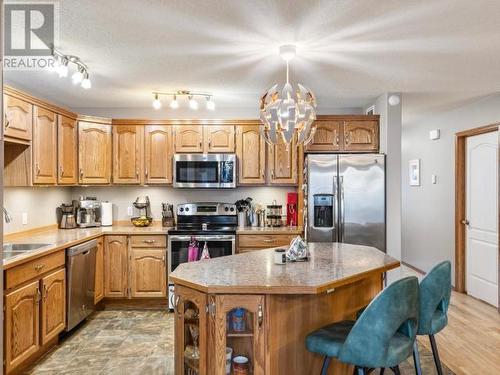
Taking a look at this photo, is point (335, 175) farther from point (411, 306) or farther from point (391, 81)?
point (411, 306)

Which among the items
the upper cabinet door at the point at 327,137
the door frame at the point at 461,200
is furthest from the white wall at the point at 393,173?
the door frame at the point at 461,200

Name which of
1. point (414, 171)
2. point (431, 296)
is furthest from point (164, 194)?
point (414, 171)

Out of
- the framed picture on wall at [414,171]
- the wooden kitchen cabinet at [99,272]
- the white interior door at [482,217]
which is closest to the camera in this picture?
the wooden kitchen cabinet at [99,272]

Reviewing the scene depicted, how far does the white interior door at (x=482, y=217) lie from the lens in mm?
4547

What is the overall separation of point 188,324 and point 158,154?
294 cm

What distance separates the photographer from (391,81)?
3918 mm

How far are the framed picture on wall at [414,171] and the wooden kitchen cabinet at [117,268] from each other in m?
4.71

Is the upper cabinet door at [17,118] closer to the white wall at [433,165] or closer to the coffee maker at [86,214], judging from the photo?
the coffee maker at [86,214]

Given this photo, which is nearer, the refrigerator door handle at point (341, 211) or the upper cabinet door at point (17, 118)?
the upper cabinet door at point (17, 118)

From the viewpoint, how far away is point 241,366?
2129 mm

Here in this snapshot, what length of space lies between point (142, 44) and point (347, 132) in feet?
8.61

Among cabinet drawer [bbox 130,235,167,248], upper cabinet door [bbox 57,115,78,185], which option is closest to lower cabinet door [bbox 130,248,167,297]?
cabinet drawer [bbox 130,235,167,248]

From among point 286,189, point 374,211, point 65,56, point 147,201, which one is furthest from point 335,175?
point 65,56

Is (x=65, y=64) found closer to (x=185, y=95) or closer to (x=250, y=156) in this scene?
(x=185, y=95)
